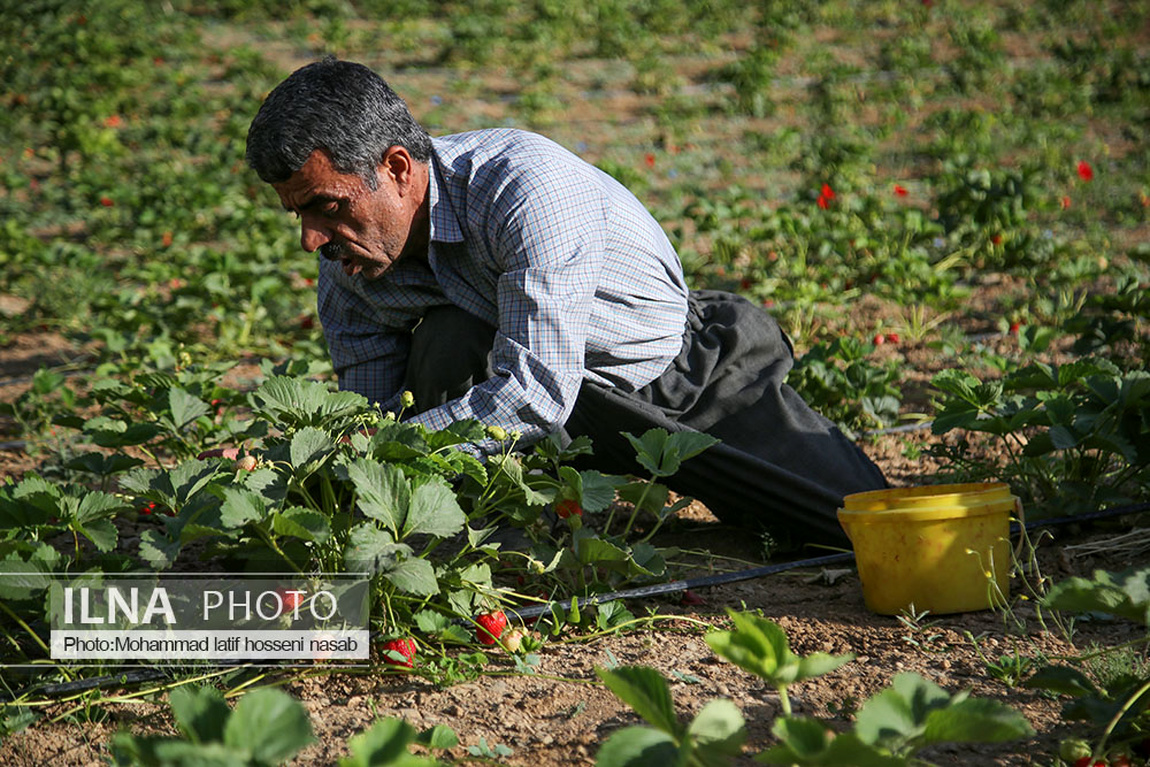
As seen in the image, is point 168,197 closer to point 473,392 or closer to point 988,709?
point 473,392

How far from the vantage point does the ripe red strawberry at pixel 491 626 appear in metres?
1.87

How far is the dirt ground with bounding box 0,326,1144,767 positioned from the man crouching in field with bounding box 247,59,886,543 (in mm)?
358

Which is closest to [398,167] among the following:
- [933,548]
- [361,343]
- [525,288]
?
[525,288]

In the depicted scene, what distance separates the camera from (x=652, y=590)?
208 cm

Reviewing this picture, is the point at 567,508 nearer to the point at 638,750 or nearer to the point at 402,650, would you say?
the point at 402,650

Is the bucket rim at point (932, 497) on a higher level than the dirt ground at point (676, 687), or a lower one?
higher

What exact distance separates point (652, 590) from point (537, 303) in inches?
23.7

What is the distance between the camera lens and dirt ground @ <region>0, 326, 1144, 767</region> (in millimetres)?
1626

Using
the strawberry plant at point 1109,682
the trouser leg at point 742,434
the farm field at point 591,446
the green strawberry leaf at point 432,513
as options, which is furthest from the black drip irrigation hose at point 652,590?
the strawberry plant at point 1109,682

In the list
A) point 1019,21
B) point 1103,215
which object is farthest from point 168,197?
point 1019,21

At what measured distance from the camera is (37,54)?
784 centimetres

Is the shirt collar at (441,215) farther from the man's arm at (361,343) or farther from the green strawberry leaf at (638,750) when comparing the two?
the green strawberry leaf at (638,750)

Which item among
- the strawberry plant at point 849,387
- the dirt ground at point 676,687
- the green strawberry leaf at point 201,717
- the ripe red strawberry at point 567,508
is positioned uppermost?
the green strawberry leaf at point 201,717

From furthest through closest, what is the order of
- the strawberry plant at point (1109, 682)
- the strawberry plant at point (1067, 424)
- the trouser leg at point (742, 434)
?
the trouser leg at point (742, 434) → the strawberry plant at point (1067, 424) → the strawberry plant at point (1109, 682)
